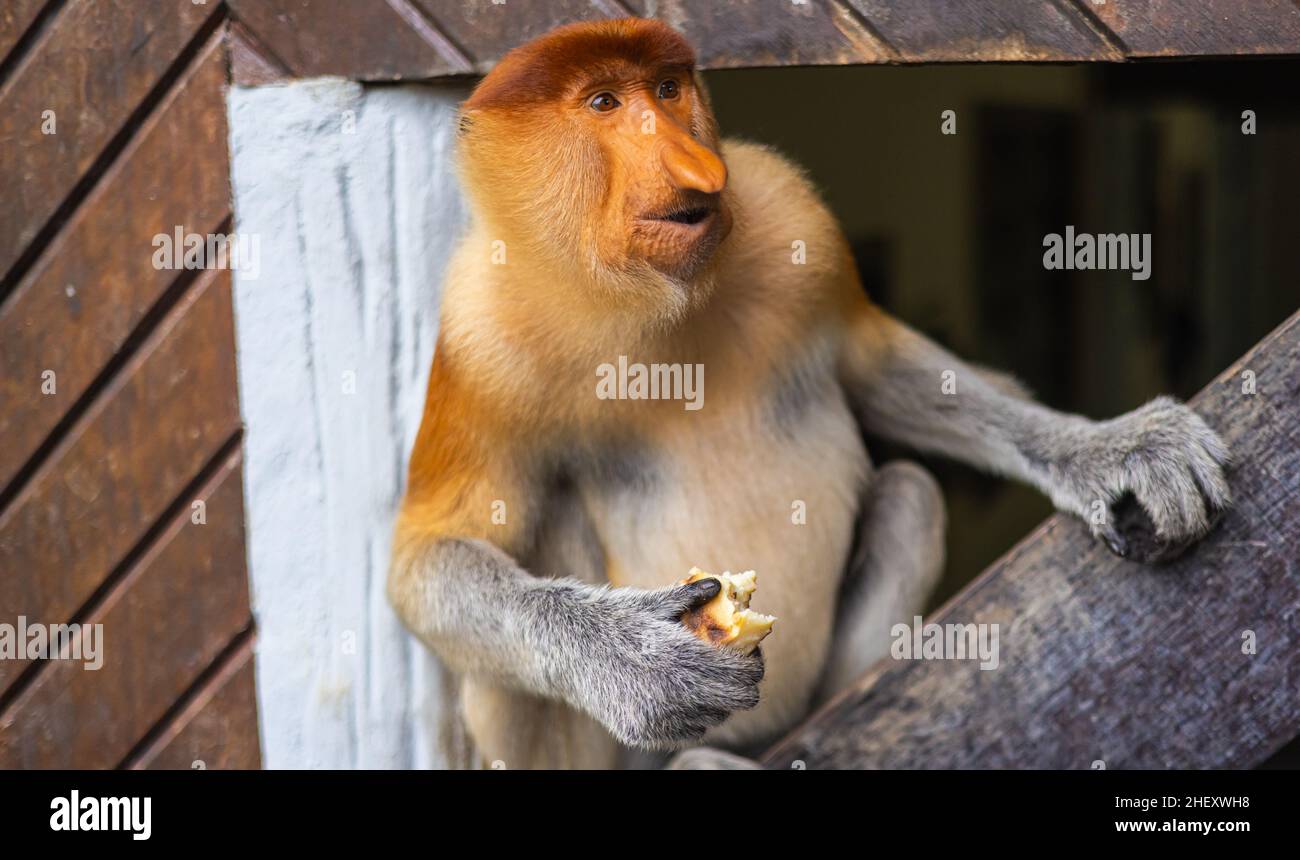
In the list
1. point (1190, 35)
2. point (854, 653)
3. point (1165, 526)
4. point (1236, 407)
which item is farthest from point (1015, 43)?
point (854, 653)

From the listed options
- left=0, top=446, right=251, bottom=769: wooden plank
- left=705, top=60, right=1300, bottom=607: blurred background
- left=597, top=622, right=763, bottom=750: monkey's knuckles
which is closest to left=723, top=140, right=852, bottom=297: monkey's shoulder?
left=597, top=622, right=763, bottom=750: monkey's knuckles

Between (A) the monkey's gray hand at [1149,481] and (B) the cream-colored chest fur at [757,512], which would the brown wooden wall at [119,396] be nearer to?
(B) the cream-colored chest fur at [757,512]

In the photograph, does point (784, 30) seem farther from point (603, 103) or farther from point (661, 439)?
point (661, 439)

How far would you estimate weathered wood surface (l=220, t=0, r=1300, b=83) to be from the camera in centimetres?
212

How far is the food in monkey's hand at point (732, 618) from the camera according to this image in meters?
1.98

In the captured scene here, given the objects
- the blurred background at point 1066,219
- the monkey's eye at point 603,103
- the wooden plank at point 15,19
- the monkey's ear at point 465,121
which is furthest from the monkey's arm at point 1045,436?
the blurred background at point 1066,219

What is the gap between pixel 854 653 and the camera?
279 cm

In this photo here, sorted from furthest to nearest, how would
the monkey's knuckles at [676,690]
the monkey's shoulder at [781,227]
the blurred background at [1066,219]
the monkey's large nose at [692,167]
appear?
1. the blurred background at [1066,219]
2. the monkey's shoulder at [781,227]
3. the monkey's knuckles at [676,690]
4. the monkey's large nose at [692,167]

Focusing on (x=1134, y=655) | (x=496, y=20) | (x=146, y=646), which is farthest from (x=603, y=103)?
(x=146, y=646)

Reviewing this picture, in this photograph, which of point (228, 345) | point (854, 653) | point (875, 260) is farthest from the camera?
point (875, 260)

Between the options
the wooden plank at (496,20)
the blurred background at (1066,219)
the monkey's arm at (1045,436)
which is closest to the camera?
the monkey's arm at (1045,436)

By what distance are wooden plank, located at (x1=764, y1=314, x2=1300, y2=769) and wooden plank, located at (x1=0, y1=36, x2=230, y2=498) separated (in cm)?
156

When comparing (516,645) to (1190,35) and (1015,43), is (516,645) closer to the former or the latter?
(1015,43)
